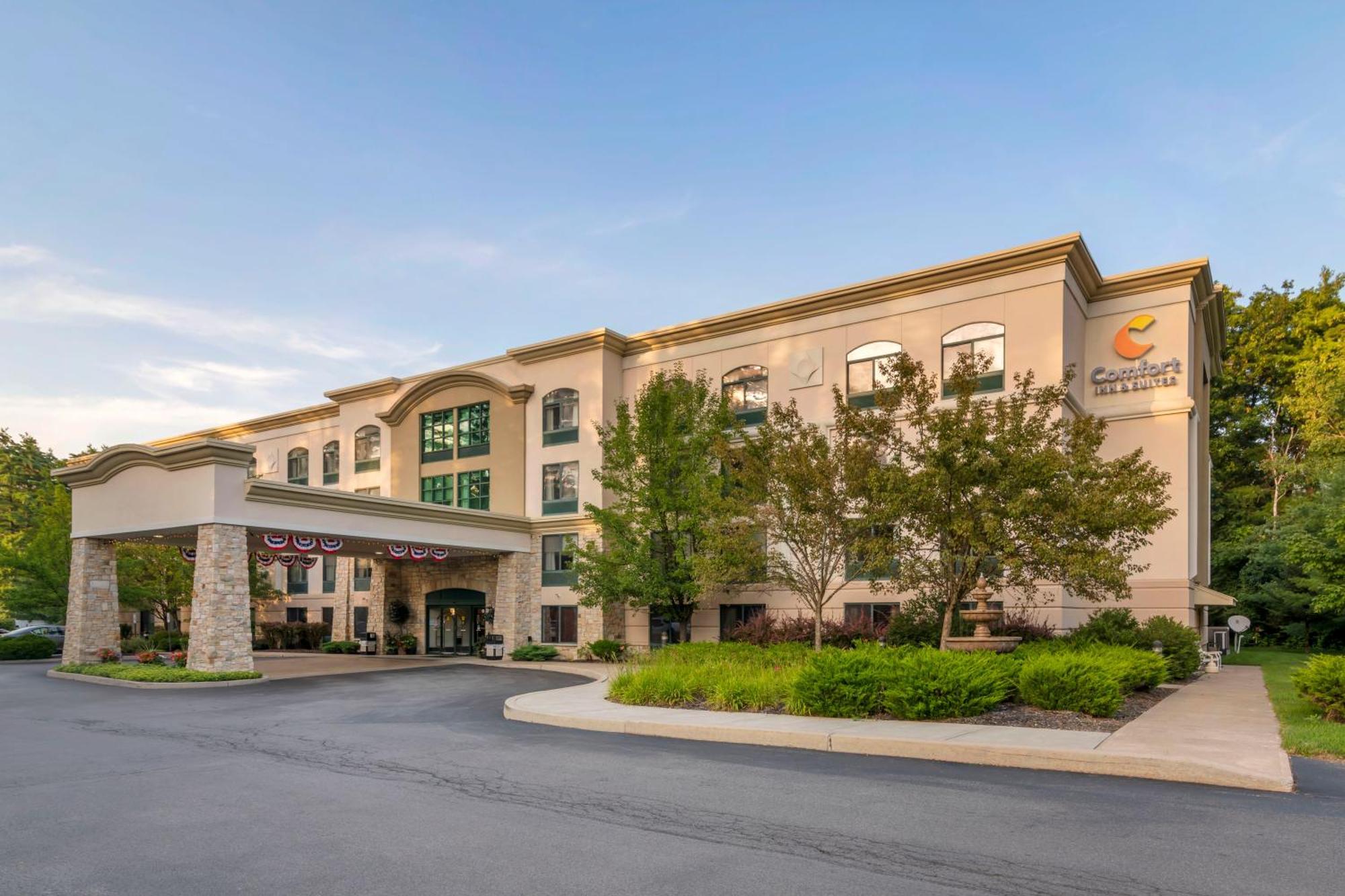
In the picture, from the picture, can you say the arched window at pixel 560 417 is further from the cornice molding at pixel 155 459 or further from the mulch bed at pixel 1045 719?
the mulch bed at pixel 1045 719

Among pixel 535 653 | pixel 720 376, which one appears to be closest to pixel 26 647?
pixel 535 653

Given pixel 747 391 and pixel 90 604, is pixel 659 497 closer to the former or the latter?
pixel 747 391

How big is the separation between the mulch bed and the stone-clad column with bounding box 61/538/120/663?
2992 cm

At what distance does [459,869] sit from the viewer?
23.0ft

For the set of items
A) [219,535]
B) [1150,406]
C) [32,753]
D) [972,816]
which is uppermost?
[1150,406]

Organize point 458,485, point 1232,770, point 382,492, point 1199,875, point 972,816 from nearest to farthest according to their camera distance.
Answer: point 1199,875
point 972,816
point 1232,770
point 458,485
point 382,492

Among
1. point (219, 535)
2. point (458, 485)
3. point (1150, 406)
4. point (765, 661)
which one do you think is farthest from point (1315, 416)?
point (219, 535)

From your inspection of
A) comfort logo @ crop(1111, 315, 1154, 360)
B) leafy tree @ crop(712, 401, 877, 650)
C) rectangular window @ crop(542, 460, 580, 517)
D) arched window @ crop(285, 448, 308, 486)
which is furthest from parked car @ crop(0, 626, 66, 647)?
comfort logo @ crop(1111, 315, 1154, 360)

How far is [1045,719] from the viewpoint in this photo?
13586 mm

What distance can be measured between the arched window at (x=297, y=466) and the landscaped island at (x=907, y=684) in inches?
1428

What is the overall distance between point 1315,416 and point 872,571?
33.3 meters

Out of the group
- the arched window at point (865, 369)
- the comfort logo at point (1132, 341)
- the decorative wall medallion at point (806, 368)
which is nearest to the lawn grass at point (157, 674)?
the decorative wall medallion at point (806, 368)

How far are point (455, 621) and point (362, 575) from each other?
6.18 m

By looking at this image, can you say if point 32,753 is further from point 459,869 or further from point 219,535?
point 219,535
